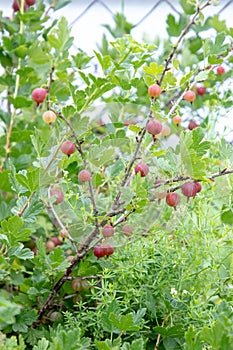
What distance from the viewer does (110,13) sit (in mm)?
1668

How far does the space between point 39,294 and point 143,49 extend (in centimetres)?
32

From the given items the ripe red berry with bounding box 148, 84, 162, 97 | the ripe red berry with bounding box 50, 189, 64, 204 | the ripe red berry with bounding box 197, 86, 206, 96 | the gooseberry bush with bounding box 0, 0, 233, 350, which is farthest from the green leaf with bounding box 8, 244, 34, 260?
the ripe red berry with bounding box 197, 86, 206, 96

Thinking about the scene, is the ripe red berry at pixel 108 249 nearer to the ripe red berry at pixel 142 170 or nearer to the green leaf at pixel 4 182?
the ripe red berry at pixel 142 170

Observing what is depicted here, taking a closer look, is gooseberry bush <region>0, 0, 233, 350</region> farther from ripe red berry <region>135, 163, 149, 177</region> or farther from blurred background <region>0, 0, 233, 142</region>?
blurred background <region>0, 0, 233, 142</region>

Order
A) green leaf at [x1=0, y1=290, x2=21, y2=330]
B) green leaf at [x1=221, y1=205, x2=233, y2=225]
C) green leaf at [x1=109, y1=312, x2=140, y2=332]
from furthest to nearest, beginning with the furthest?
green leaf at [x1=221, y1=205, x2=233, y2=225] → green leaf at [x1=109, y1=312, x2=140, y2=332] → green leaf at [x1=0, y1=290, x2=21, y2=330]

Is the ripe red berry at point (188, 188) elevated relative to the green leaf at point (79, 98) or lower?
lower

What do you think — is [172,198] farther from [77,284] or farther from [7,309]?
[7,309]

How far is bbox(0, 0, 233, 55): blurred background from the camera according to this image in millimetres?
1614

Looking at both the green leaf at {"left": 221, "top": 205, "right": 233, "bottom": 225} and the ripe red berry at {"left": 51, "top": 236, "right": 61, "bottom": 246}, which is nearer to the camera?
the green leaf at {"left": 221, "top": 205, "right": 233, "bottom": 225}

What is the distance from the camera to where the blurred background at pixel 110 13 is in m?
1.61

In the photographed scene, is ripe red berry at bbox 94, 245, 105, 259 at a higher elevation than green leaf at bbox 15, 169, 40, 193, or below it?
below

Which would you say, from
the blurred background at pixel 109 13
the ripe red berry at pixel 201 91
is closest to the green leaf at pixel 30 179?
the ripe red berry at pixel 201 91

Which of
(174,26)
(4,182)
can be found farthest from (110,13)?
(4,182)

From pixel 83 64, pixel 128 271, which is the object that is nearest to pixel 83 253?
pixel 128 271
